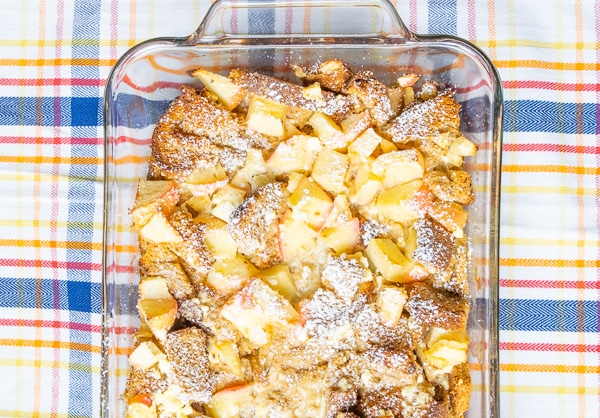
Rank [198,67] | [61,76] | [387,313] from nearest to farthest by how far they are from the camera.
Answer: [387,313]
[198,67]
[61,76]

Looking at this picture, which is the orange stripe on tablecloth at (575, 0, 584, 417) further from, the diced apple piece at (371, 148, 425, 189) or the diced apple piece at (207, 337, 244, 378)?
the diced apple piece at (207, 337, 244, 378)

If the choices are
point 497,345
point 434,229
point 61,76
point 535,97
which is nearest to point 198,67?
point 61,76

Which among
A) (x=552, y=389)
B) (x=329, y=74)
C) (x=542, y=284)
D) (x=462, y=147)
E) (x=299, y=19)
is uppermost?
(x=299, y=19)

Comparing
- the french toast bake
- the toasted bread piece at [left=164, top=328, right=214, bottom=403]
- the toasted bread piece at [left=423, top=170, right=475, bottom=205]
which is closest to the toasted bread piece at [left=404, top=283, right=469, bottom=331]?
the french toast bake

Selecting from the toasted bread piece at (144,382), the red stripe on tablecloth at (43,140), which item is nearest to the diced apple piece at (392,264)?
the toasted bread piece at (144,382)

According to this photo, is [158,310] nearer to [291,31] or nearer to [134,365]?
[134,365]

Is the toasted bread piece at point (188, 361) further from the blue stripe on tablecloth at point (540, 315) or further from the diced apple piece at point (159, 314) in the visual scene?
the blue stripe on tablecloth at point (540, 315)

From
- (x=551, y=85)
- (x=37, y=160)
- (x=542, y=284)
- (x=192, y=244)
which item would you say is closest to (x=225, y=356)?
(x=192, y=244)

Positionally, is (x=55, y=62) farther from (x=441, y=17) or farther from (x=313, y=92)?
(x=441, y=17)
